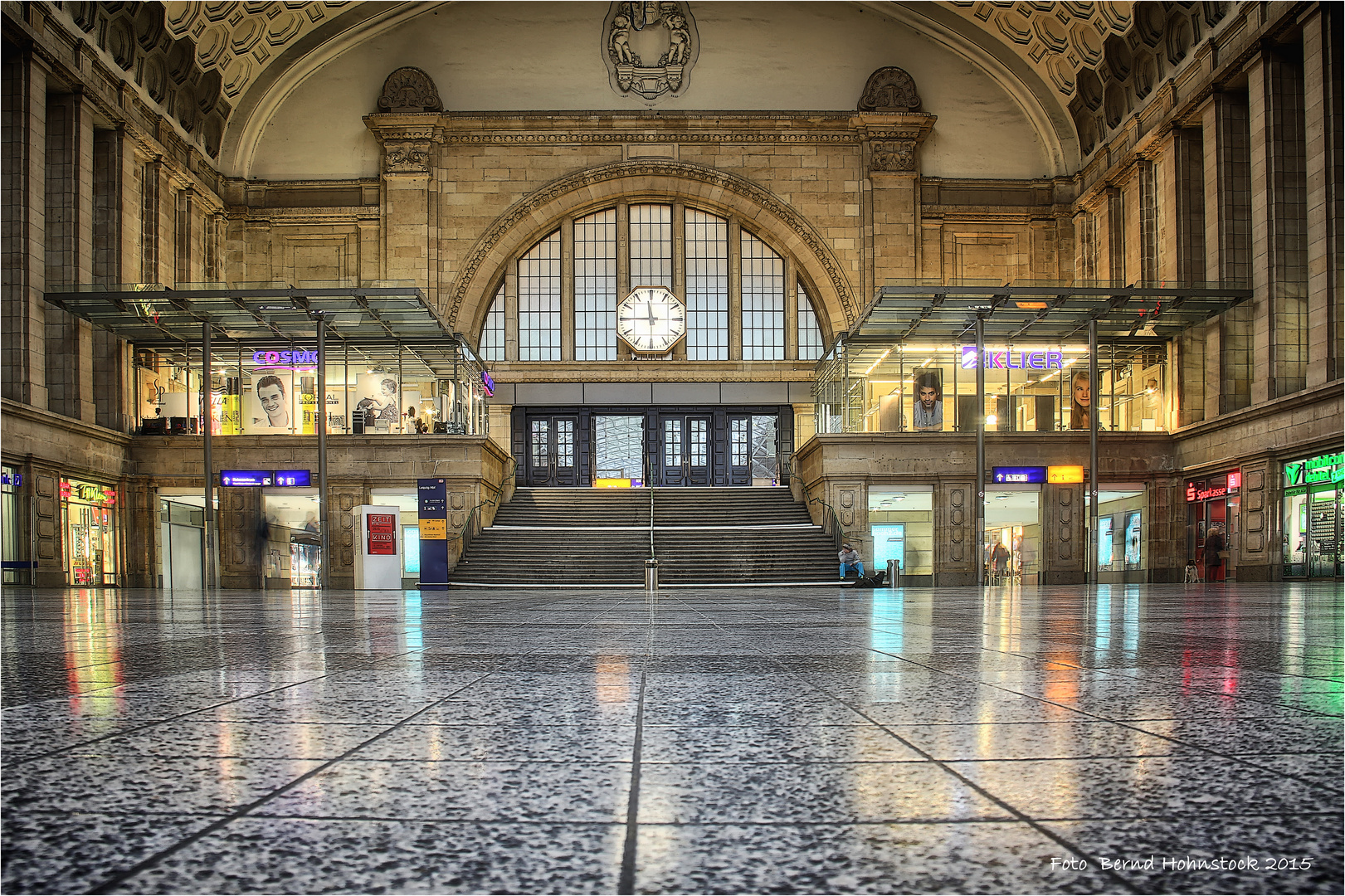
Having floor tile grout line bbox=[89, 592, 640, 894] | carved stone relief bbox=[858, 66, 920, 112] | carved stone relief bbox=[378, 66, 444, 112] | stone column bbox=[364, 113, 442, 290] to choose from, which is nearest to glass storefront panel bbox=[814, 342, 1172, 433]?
carved stone relief bbox=[858, 66, 920, 112]

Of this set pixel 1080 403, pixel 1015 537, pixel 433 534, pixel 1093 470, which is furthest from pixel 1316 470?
pixel 433 534

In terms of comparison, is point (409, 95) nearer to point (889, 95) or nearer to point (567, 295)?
point (567, 295)

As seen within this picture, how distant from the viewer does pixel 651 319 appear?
38.2 m

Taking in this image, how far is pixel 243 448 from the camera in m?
28.9

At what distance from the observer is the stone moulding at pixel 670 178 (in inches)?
1480

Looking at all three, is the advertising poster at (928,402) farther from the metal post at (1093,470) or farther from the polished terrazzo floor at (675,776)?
the polished terrazzo floor at (675,776)

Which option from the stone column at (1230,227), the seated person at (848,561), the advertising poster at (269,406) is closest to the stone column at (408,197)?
the advertising poster at (269,406)

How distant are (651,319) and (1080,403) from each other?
1542 centimetres

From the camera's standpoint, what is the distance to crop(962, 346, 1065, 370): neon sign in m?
30.6

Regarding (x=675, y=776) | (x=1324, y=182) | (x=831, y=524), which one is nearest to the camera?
(x=675, y=776)

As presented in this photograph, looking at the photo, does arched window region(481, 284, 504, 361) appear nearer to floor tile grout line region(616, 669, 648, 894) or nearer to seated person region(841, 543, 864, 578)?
seated person region(841, 543, 864, 578)

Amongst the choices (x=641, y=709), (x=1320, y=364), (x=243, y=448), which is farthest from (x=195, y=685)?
(x=243, y=448)

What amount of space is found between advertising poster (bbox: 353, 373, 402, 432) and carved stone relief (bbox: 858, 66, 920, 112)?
19657 millimetres

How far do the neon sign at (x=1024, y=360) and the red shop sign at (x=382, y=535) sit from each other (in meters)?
18.0
